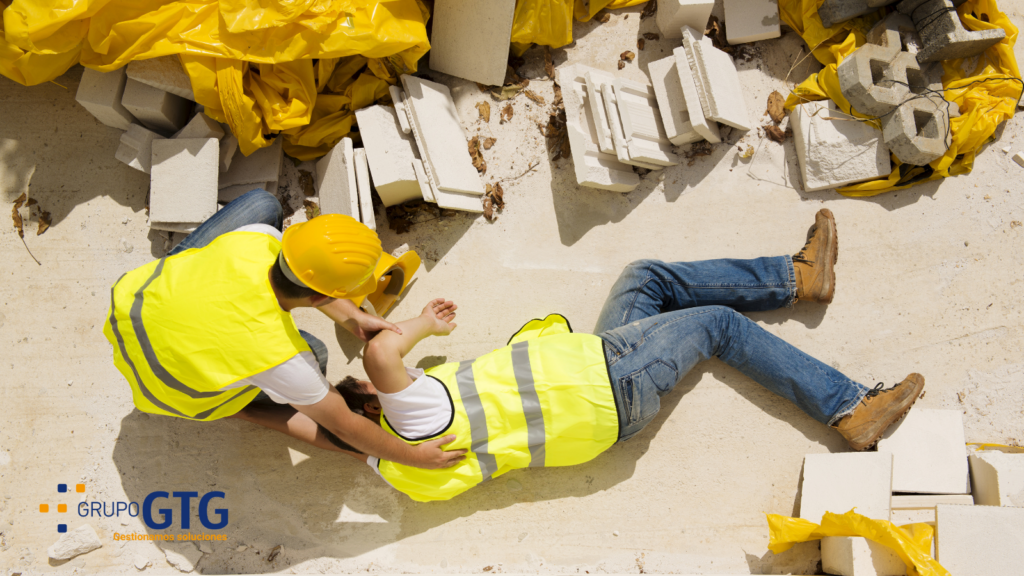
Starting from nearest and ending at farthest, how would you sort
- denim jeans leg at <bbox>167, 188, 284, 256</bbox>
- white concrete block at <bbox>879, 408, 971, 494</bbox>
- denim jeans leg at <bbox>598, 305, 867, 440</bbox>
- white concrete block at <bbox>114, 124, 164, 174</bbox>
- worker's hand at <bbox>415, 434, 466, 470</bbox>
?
worker's hand at <bbox>415, 434, 466, 470</bbox>, denim jeans leg at <bbox>598, 305, 867, 440</bbox>, denim jeans leg at <bbox>167, 188, 284, 256</bbox>, white concrete block at <bbox>879, 408, 971, 494</bbox>, white concrete block at <bbox>114, 124, 164, 174</bbox>

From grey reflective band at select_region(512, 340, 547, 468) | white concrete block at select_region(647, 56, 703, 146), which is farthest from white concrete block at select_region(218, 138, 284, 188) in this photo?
white concrete block at select_region(647, 56, 703, 146)

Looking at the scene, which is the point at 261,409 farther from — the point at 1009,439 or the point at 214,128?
the point at 1009,439

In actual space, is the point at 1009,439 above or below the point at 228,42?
below

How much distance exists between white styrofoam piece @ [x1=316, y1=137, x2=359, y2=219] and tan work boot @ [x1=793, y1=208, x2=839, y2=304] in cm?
231

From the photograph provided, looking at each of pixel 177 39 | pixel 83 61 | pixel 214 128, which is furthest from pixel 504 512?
pixel 83 61

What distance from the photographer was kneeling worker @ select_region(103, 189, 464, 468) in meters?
2.10

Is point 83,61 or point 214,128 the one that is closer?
point 83,61

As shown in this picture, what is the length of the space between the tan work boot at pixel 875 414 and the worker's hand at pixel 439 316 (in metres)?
1.98

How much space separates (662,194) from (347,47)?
5.97 feet

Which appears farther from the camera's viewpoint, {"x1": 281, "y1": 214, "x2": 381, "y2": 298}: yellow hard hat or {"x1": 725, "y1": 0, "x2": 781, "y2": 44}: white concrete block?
{"x1": 725, "y1": 0, "x2": 781, "y2": 44}: white concrete block

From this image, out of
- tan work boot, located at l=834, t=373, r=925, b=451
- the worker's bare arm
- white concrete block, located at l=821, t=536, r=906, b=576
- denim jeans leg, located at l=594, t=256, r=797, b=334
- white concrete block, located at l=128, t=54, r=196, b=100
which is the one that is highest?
white concrete block, located at l=128, t=54, r=196, b=100

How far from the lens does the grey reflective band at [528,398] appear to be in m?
2.56

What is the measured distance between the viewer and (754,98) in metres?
3.44

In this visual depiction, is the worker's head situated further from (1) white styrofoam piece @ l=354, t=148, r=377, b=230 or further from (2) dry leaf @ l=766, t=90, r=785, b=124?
(2) dry leaf @ l=766, t=90, r=785, b=124
